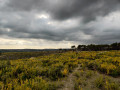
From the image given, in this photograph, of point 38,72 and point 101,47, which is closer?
point 38,72

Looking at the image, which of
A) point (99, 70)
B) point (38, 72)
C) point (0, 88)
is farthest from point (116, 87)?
point (0, 88)

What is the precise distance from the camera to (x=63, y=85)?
13.6ft

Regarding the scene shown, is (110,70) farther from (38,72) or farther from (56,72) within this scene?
(38,72)

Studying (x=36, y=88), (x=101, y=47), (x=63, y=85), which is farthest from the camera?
(x=101, y=47)

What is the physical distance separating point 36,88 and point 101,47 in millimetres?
70822

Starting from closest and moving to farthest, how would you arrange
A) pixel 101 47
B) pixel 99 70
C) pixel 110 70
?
pixel 110 70 < pixel 99 70 < pixel 101 47

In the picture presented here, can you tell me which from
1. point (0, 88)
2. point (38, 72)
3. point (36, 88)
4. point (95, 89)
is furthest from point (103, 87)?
point (0, 88)

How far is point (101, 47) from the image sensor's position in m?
63.0

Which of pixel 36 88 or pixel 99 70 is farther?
pixel 99 70

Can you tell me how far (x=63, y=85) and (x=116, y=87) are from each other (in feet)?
8.93

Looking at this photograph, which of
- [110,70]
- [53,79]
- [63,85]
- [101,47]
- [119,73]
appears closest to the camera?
[63,85]

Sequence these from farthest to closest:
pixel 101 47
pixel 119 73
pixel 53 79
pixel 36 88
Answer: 1. pixel 101 47
2. pixel 119 73
3. pixel 53 79
4. pixel 36 88

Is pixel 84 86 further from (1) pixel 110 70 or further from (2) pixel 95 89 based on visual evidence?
(1) pixel 110 70

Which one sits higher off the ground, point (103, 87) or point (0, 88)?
point (0, 88)
